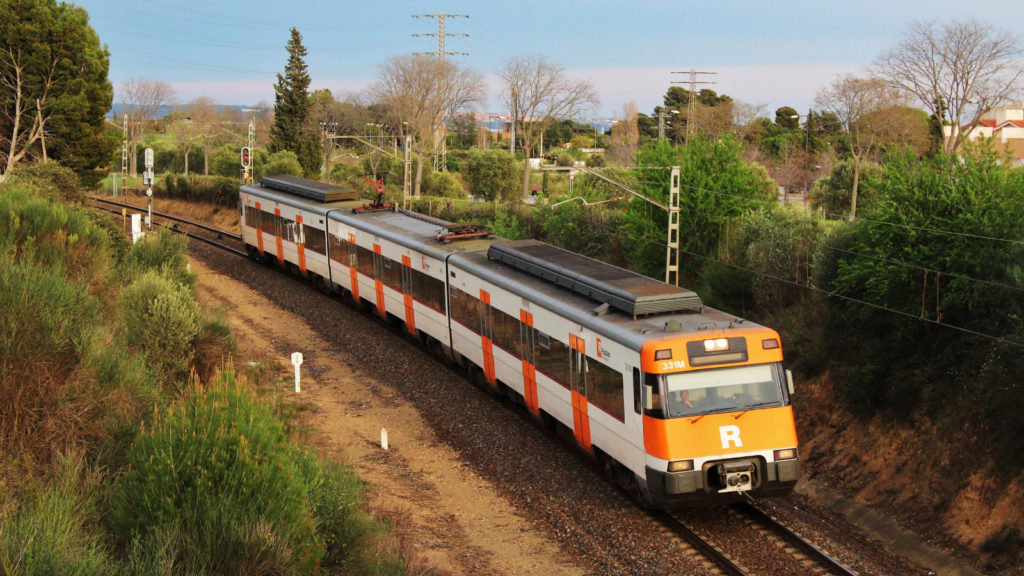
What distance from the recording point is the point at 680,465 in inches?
493

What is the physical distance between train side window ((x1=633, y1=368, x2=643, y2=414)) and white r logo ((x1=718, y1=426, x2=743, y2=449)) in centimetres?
114

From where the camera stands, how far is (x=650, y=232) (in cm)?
3053

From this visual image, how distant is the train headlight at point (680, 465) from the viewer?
12.5 meters

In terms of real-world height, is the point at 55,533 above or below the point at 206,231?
below

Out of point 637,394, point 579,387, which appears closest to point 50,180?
point 579,387

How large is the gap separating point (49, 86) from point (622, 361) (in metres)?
38.4

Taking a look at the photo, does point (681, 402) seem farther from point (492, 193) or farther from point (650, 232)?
point (492, 193)

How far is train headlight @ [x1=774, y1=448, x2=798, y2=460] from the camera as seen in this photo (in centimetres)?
1293

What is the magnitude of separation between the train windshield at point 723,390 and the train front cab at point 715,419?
0.5 inches

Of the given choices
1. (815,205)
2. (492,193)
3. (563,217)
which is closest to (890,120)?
(815,205)

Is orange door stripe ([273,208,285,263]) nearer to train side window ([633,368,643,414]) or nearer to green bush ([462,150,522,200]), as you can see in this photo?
train side window ([633,368,643,414])

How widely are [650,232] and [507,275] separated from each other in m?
13.4

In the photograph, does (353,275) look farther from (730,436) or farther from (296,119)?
(296,119)

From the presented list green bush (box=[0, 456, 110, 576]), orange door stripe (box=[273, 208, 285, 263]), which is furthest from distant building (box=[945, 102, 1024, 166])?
green bush (box=[0, 456, 110, 576])
